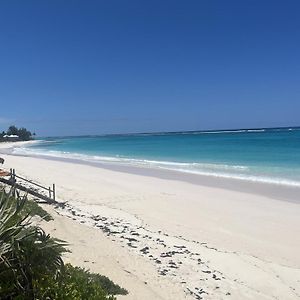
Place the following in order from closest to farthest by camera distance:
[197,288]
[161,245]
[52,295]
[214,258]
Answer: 1. [52,295]
2. [197,288]
3. [214,258]
4. [161,245]

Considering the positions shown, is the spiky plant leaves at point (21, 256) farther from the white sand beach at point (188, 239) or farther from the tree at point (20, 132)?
the tree at point (20, 132)

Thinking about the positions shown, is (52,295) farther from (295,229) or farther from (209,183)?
(209,183)

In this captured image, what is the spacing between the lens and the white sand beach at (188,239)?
6.88 metres

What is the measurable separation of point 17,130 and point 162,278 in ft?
462

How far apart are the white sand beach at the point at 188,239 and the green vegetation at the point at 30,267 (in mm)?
2062

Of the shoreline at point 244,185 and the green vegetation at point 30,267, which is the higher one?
the green vegetation at point 30,267

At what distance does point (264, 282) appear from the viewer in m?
7.17

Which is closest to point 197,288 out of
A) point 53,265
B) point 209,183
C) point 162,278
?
point 162,278

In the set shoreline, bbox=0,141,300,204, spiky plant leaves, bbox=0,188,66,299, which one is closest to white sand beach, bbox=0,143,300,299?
shoreline, bbox=0,141,300,204

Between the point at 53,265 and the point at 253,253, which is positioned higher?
the point at 53,265

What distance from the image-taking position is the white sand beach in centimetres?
688

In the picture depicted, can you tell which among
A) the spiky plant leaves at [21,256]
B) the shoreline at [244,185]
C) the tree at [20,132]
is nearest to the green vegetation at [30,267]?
the spiky plant leaves at [21,256]

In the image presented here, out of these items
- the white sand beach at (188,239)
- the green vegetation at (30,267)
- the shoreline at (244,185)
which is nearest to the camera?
the green vegetation at (30,267)

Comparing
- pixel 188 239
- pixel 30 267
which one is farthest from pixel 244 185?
pixel 30 267
